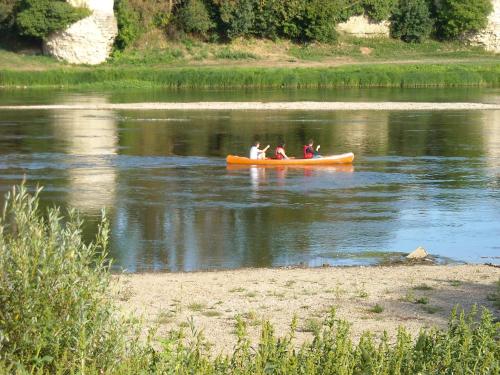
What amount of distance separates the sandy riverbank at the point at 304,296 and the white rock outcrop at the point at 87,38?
60.1 m

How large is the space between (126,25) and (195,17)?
5.35 meters

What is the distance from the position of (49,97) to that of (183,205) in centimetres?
3611

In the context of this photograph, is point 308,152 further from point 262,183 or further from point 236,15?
point 236,15

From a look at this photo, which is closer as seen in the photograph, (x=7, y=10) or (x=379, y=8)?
(x=7, y=10)

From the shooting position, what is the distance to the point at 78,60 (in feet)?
255

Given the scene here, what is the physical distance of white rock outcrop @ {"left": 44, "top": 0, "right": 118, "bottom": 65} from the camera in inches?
3044

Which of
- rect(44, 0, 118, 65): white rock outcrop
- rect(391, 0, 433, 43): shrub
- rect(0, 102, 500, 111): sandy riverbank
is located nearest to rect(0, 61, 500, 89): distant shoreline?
rect(44, 0, 118, 65): white rock outcrop

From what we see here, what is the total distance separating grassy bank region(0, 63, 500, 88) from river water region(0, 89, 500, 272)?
54.3 feet

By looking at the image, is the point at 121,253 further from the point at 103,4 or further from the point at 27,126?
the point at 103,4

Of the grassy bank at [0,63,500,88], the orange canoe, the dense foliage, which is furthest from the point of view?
the grassy bank at [0,63,500,88]

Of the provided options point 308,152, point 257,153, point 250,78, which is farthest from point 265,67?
point 257,153

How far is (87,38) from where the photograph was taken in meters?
77.5

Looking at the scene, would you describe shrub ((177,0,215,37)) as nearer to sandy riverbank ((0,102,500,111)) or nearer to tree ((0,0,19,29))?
tree ((0,0,19,29))

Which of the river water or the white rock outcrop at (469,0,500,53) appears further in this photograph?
the white rock outcrop at (469,0,500,53)
